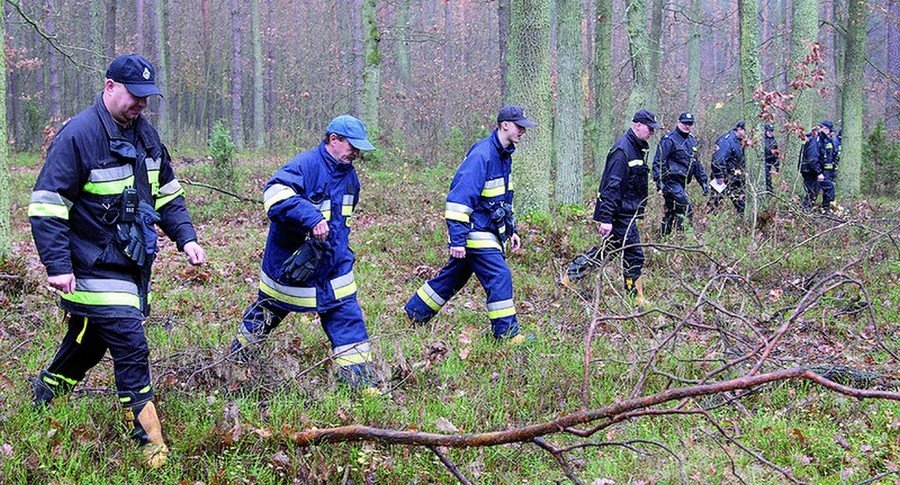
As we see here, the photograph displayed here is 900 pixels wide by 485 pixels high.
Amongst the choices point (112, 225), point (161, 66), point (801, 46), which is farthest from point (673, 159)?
point (161, 66)

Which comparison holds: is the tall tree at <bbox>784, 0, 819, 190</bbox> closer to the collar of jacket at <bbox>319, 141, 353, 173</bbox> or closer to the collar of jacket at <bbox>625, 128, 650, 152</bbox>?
the collar of jacket at <bbox>625, 128, 650, 152</bbox>

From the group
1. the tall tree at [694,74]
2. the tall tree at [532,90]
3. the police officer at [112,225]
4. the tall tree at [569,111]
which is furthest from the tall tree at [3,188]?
the tall tree at [694,74]

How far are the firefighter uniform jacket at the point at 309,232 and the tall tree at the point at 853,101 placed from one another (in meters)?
14.4

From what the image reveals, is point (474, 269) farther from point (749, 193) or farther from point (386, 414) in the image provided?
point (749, 193)

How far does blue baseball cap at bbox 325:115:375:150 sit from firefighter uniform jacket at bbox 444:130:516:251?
1280 millimetres

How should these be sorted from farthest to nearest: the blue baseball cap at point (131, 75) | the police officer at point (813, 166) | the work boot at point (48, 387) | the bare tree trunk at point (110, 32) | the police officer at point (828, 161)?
the bare tree trunk at point (110, 32) < the police officer at point (828, 161) < the police officer at point (813, 166) < the work boot at point (48, 387) < the blue baseball cap at point (131, 75)

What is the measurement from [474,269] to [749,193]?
19.5 ft

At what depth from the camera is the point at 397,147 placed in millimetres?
23047

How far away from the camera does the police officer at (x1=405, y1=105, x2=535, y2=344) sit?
639 cm

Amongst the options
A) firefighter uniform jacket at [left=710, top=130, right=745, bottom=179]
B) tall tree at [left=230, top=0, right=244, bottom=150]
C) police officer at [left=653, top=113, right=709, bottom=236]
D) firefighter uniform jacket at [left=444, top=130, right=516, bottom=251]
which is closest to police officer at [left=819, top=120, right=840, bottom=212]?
firefighter uniform jacket at [left=710, top=130, right=745, bottom=179]

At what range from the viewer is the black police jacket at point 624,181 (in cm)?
794

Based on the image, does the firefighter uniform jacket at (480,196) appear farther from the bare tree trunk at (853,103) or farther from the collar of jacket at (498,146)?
the bare tree trunk at (853,103)

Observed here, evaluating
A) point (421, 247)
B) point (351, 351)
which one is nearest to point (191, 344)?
point (351, 351)

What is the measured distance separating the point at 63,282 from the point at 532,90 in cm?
790
